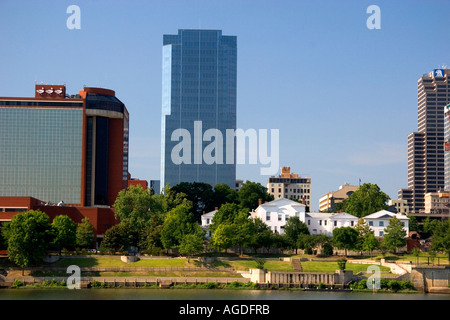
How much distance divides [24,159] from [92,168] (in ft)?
44.7

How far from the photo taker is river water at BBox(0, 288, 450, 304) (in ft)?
242

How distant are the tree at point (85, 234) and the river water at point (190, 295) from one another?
86.0 ft

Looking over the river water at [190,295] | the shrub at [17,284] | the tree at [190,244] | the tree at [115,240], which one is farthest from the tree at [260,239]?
the shrub at [17,284]

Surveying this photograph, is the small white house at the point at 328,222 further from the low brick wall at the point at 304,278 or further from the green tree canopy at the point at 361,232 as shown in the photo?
the low brick wall at the point at 304,278

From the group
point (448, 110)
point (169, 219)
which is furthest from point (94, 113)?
point (448, 110)

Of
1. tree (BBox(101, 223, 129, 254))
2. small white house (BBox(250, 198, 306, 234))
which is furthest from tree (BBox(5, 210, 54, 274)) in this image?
small white house (BBox(250, 198, 306, 234))

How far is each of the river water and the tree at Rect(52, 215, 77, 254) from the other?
53.2ft

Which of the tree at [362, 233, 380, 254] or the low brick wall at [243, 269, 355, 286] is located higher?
the tree at [362, 233, 380, 254]

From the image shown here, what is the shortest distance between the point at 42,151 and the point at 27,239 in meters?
45.7

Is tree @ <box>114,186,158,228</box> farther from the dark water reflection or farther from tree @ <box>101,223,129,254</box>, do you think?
the dark water reflection

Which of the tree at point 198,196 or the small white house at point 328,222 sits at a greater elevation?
the tree at point 198,196

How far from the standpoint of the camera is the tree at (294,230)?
118812mm

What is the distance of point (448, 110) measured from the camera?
194500mm
